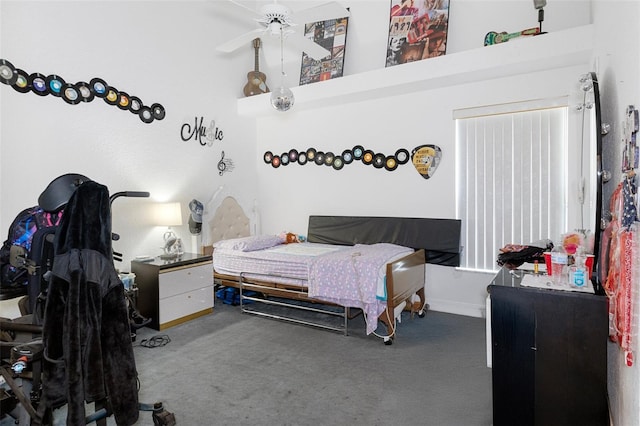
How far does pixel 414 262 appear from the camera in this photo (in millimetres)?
3744

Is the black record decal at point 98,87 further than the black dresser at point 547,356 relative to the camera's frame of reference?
Yes

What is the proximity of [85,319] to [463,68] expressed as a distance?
3.61 metres

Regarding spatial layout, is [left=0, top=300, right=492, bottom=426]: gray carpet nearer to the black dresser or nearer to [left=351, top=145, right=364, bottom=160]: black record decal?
the black dresser

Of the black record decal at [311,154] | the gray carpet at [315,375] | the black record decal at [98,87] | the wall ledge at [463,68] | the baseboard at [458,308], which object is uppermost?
the wall ledge at [463,68]

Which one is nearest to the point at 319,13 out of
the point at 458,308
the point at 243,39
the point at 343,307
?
the point at 243,39

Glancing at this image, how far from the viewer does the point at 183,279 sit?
386cm

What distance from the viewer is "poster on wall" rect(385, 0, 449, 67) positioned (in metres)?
4.14

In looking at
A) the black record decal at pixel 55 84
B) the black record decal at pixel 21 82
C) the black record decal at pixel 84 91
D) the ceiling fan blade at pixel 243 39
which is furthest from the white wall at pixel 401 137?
the black record decal at pixel 21 82

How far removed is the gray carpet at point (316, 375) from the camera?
222cm

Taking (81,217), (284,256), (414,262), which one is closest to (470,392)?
(414,262)

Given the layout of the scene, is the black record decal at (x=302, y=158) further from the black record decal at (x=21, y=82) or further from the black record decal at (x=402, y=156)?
the black record decal at (x=21, y=82)

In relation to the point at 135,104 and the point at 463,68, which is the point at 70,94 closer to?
the point at 135,104

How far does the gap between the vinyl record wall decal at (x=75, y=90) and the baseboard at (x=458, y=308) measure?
3.77 meters

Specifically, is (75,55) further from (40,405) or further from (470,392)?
(470,392)
